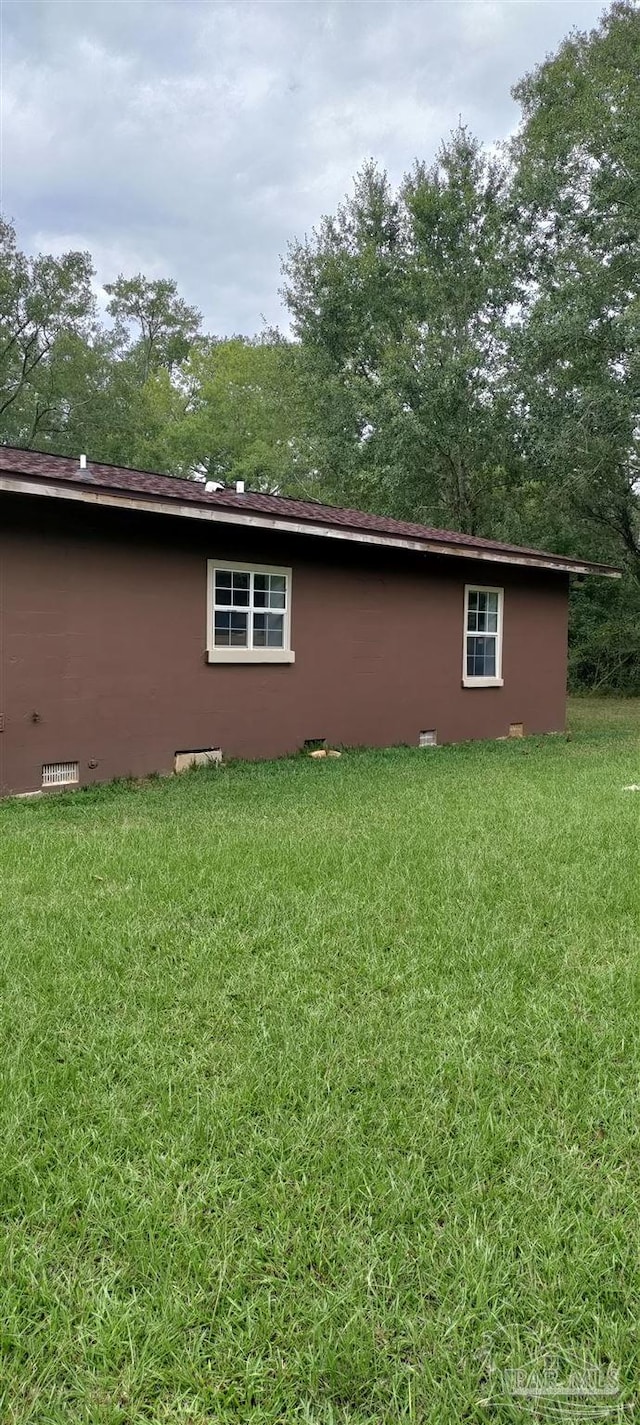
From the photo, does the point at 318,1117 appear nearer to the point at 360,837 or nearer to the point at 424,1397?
the point at 424,1397

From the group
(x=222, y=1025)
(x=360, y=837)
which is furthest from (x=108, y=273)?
(x=222, y=1025)

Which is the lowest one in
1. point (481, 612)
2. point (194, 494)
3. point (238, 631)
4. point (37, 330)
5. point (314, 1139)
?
point (314, 1139)

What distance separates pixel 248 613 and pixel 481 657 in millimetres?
4287

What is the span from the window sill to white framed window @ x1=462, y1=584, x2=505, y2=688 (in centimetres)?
326

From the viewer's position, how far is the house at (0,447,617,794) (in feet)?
24.4

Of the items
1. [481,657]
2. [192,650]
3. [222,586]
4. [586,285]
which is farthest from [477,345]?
[192,650]

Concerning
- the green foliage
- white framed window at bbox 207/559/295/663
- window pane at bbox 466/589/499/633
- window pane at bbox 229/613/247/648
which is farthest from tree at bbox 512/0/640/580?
window pane at bbox 229/613/247/648

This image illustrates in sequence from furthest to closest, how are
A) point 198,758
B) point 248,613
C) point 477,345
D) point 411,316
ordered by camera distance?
point 411,316, point 477,345, point 248,613, point 198,758

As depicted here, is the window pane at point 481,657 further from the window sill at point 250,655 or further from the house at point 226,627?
the window sill at point 250,655

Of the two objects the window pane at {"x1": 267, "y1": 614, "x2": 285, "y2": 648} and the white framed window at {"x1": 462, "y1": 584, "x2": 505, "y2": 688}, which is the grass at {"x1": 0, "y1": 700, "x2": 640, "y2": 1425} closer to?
the window pane at {"x1": 267, "y1": 614, "x2": 285, "y2": 648}

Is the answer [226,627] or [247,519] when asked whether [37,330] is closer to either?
[226,627]

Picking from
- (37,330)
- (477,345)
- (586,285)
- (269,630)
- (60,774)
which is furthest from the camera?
(37,330)

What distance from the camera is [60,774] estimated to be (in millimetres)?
7738

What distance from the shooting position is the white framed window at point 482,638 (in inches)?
462
